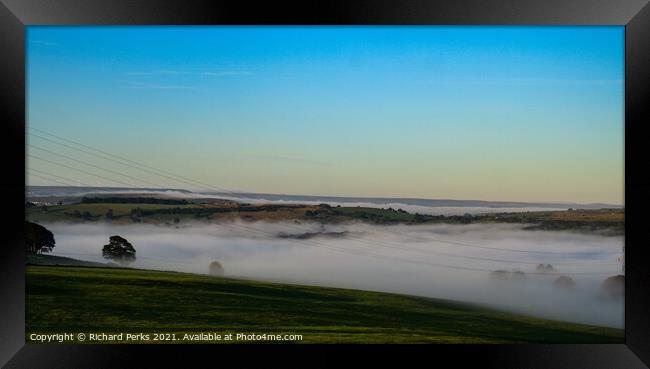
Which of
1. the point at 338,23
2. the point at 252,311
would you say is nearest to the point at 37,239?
the point at 252,311

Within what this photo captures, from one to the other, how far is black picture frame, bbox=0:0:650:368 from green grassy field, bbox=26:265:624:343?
317 mm

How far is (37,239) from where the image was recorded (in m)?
5.36

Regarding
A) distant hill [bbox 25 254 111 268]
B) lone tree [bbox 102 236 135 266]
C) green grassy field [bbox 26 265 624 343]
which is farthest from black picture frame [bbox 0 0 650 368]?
lone tree [bbox 102 236 135 266]

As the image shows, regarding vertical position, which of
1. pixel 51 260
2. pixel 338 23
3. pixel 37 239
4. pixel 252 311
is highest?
pixel 338 23

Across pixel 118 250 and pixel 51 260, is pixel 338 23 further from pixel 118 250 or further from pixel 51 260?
pixel 51 260

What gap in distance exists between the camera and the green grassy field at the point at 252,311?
5.28 metres

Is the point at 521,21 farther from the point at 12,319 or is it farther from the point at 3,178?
the point at 12,319

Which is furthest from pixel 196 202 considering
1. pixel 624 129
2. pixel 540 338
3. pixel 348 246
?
→ pixel 624 129

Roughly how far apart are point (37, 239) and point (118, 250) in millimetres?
768

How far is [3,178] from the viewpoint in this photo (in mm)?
4758

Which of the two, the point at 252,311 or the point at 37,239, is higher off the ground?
the point at 37,239

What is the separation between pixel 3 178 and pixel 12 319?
1.27 metres

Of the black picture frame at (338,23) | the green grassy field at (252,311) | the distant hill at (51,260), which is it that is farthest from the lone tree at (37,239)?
the black picture frame at (338,23)

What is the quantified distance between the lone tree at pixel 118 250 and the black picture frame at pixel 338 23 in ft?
2.77
